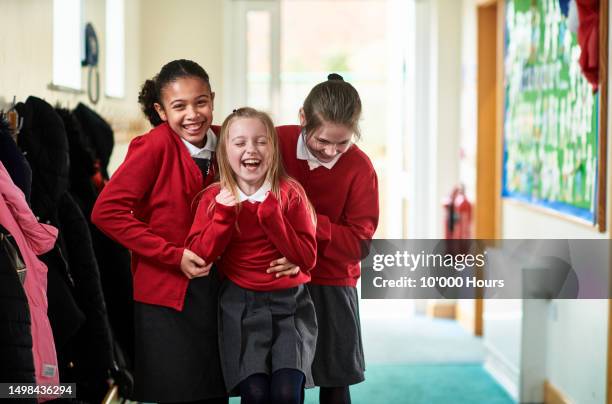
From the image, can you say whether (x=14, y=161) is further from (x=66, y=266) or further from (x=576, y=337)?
(x=576, y=337)

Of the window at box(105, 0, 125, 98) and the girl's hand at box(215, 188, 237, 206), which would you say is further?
the window at box(105, 0, 125, 98)

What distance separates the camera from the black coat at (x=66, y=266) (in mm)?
1915

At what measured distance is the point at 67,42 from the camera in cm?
233

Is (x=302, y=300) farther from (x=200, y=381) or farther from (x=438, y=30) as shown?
(x=438, y=30)

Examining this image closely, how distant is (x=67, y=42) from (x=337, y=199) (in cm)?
113

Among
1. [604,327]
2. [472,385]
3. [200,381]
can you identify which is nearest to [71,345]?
[200,381]

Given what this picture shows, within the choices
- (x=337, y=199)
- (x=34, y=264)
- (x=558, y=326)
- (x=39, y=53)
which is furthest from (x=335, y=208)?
(x=558, y=326)

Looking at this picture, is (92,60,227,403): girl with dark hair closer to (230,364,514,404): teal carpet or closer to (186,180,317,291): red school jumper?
(186,180,317,291): red school jumper

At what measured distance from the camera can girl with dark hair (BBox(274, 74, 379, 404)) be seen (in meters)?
1.49

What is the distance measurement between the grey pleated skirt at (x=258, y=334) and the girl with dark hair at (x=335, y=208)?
9 cm

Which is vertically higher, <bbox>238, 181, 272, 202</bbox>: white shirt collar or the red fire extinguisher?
<bbox>238, 181, 272, 202</bbox>: white shirt collar

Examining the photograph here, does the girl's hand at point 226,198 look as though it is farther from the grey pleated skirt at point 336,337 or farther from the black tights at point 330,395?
the black tights at point 330,395

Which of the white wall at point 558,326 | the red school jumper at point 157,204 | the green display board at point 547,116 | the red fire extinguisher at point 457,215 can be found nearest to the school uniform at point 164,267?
the red school jumper at point 157,204

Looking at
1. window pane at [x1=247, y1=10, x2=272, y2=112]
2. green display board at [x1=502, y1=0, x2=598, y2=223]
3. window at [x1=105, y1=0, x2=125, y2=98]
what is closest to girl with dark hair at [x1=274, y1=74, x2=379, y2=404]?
window pane at [x1=247, y1=10, x2=272, y2=112]
